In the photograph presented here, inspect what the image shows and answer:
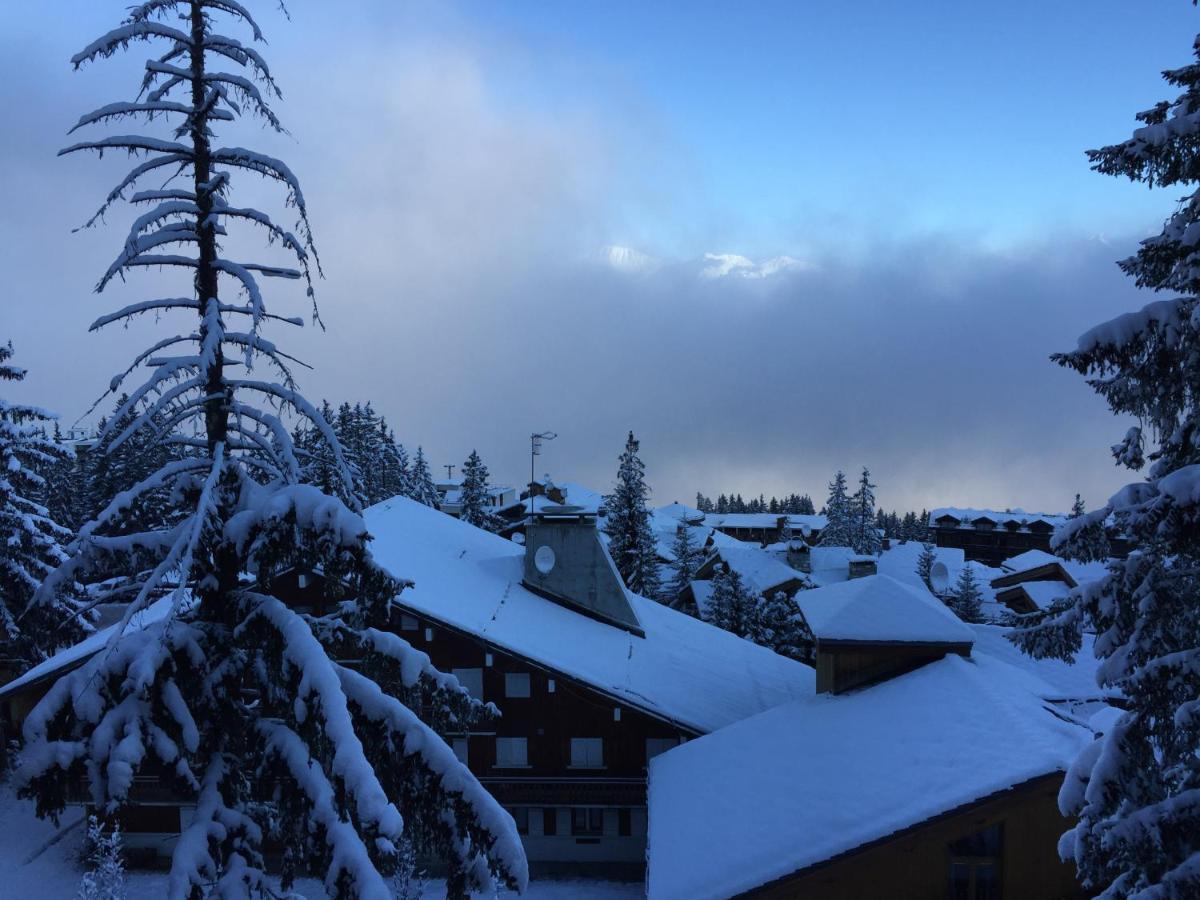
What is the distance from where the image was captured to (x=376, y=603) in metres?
7.52

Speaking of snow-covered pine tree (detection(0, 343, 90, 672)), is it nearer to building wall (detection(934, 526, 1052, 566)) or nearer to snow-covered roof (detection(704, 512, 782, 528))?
building wall (detection(934, 526, 1052, 566))

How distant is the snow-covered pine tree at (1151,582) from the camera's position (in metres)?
9.13

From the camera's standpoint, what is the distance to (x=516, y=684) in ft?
83.7

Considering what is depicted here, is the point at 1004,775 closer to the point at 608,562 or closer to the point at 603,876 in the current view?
the point at 603,876

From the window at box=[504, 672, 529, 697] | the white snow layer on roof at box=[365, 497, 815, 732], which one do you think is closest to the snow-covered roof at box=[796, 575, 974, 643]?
the white snow layer on roof at box=[365, 497, 815, 732]

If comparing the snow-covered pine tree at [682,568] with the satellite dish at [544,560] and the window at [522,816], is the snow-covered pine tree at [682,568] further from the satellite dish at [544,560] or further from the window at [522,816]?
the window at [522,816]

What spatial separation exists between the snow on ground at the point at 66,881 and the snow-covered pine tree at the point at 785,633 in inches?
845

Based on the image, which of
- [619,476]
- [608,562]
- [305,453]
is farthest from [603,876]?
[619,476]

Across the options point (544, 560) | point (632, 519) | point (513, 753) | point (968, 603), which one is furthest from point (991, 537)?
point (513, 753)

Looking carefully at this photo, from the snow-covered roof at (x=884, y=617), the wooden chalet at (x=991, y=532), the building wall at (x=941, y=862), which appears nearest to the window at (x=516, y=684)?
the snow-covered roof at (x=884, y=617)

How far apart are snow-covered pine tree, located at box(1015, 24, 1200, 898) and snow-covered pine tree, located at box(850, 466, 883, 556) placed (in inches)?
3546

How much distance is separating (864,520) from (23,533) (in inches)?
3565

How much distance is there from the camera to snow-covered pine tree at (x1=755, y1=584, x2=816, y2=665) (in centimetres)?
Result: 4284

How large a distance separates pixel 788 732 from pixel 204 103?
19.0 metres
